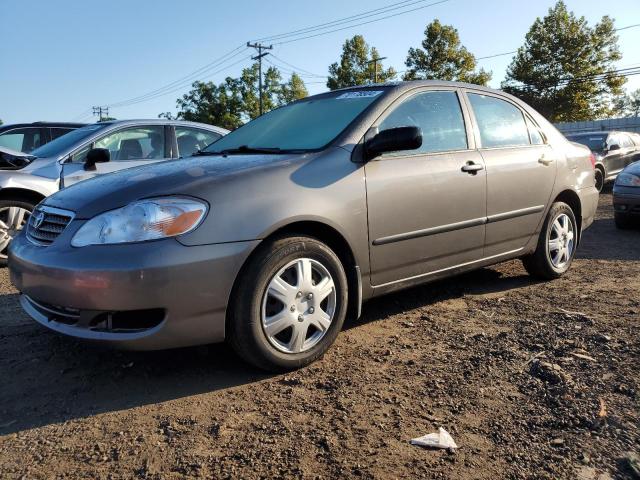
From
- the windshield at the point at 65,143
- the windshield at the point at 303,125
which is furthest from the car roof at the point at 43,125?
the windshield at the point at 303,125

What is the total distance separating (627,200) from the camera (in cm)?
757

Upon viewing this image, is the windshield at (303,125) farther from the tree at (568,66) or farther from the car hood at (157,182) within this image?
the tree at (568,66)

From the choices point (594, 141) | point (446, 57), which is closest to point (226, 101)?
point (446, 57)

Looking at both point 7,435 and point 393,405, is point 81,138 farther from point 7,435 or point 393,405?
point 393,405

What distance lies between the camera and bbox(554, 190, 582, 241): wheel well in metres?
4.78

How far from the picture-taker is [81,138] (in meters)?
6.03

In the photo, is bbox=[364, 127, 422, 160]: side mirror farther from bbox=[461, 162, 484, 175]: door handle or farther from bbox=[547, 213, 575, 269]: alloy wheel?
bbox=[547, 213, 575, 269]: alloy wheel

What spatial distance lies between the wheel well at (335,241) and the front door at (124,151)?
11.2 feet

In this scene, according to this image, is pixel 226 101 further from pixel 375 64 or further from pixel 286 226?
pixel 286 226

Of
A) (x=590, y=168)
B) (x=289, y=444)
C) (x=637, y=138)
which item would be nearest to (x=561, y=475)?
(x=289, y=444)

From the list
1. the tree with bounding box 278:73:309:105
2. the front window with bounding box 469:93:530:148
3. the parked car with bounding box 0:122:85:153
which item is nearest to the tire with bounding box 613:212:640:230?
the front window with bounding box 469:93:530:148

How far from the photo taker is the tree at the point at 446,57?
38375 millimetres

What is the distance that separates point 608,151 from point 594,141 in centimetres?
45

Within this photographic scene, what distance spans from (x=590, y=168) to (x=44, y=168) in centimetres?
553
